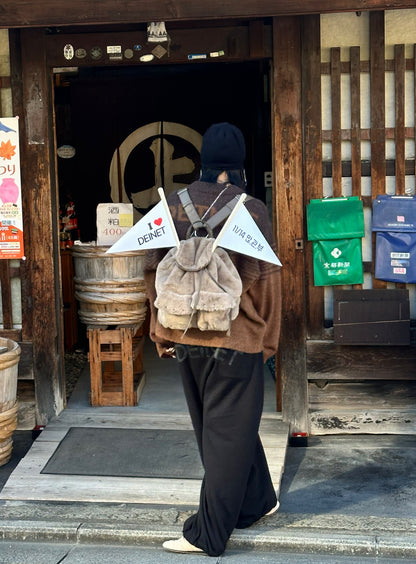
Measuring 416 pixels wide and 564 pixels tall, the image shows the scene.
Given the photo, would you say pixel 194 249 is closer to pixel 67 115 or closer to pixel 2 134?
pixel 2 134

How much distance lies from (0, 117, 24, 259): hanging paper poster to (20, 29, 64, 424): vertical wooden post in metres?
0.06

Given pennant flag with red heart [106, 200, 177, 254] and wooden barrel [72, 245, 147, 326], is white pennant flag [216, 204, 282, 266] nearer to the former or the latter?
pennant flag with red heart [106, 200, 177, 254]

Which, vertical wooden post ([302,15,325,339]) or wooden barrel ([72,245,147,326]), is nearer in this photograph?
vertical wooden post ([302,15,325,339])

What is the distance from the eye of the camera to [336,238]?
6438 millimetres

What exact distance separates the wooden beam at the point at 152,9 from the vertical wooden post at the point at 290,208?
0.84 meters

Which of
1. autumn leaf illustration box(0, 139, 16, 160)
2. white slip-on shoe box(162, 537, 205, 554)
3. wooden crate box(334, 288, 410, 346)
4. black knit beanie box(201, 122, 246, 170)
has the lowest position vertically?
white slip-on shoe box(162, 537, 205, 554)

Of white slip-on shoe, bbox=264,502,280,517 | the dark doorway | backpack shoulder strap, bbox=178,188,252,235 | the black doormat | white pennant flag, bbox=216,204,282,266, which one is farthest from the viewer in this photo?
the dark doorway

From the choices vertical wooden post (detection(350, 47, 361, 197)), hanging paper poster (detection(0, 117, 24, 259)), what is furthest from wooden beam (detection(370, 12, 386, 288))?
hanging paper poster (detection(0, 117, 24, 259))

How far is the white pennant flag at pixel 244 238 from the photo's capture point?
13.8ft

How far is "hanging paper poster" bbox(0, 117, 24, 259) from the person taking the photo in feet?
21.5

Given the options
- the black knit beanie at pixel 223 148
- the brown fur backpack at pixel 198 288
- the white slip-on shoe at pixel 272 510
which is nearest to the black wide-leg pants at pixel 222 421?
the brown fur backpack at pixel 198 288

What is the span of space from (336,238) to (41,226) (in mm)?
2413

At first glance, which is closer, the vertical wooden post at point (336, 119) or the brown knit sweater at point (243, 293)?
the brown knit sweater at point (243, 293)

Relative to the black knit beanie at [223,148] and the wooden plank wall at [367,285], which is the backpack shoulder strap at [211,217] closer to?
the black knit beanie at [223,148]
